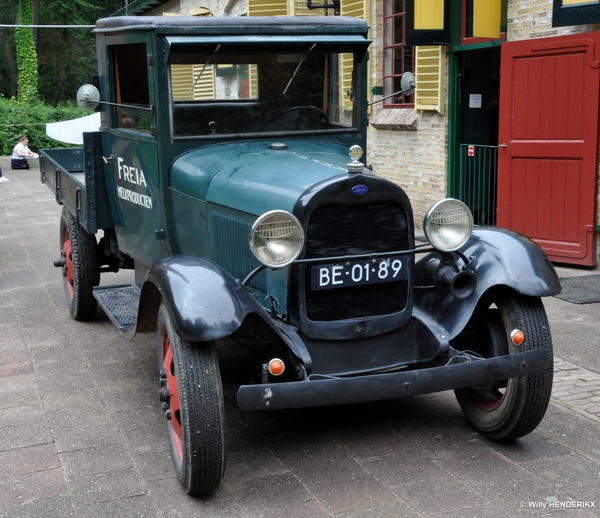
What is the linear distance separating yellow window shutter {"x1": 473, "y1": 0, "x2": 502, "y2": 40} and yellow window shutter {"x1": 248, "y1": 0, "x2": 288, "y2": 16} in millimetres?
5871

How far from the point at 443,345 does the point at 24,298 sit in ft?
15.6

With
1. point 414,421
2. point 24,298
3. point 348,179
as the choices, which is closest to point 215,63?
point 348,179

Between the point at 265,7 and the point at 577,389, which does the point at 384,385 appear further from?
the point at 265,7

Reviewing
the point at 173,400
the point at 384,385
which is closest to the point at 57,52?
the point at 173,400

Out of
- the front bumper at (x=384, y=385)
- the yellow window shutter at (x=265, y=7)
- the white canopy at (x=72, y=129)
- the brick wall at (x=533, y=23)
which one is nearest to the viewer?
the front bumper at (x=384, y=385)

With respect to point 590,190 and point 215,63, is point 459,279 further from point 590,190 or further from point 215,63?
point 590,190

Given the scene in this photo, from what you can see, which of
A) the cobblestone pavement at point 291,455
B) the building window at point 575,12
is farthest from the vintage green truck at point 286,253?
the building window at point 575,12

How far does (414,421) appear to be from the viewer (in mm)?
4484

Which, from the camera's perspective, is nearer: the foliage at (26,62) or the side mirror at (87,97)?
the side mirror at (87,97)

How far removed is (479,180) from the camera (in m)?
9.78

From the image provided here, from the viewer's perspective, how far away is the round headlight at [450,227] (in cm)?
402

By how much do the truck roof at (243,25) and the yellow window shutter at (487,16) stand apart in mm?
4182

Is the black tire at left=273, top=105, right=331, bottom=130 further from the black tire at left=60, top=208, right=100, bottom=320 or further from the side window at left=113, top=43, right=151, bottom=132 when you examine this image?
the black tire at left=60, top=208, right=100, bottom=320

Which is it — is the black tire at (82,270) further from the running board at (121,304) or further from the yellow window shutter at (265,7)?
the yellow window shutter at (265,7)
